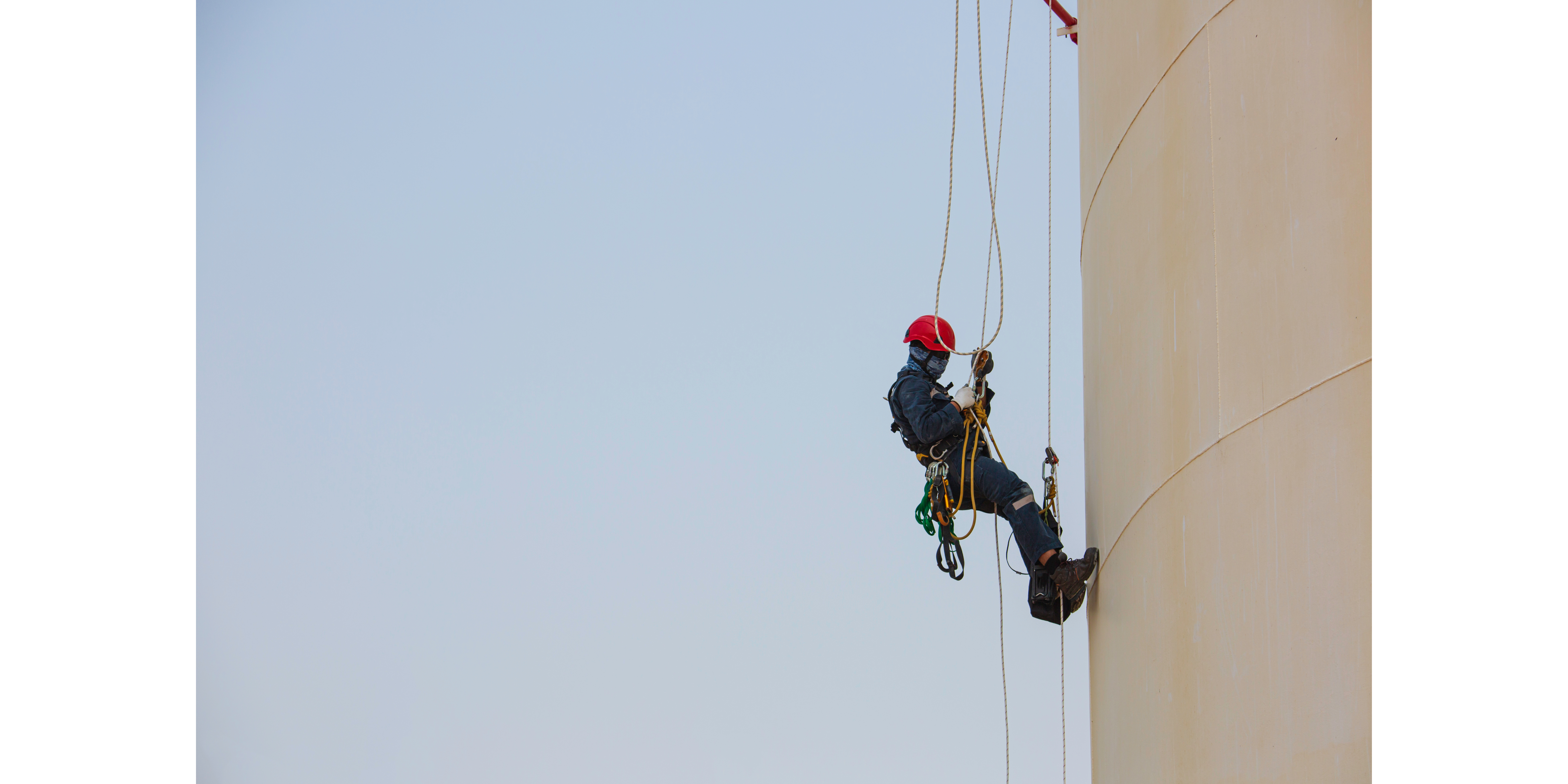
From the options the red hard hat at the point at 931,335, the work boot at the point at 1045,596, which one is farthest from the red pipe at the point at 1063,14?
the work boot at the point at 1045,596

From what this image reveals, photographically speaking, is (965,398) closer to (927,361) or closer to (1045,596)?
(927,361)

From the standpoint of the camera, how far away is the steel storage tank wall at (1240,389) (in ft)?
9.78

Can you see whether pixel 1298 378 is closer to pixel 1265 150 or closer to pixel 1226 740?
pixel 1265 150

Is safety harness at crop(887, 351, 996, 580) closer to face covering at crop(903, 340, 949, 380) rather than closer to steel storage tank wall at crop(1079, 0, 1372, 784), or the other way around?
face covering at crop(903, 340, 949, 380)

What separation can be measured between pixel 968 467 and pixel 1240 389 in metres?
2.65

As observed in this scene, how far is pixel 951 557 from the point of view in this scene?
6551 millimetres

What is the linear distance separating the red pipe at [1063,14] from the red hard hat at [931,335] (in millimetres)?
2397

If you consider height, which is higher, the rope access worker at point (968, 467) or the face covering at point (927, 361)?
the face covering at point (927, 361)

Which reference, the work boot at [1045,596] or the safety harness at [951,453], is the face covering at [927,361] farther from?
the work boot at [1045,596]

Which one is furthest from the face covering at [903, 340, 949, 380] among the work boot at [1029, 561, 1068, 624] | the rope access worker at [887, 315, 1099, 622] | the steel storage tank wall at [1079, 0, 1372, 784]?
the steel storage tank wall at [1079, 0, 1372, 784]

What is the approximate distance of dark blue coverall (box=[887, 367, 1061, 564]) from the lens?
18.9ft

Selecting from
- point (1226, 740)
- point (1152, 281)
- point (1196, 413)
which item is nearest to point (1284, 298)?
point (1196, 413)

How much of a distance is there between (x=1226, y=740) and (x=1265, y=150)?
72.1 inches

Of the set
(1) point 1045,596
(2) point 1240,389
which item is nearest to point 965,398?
(1) point 1045,596
